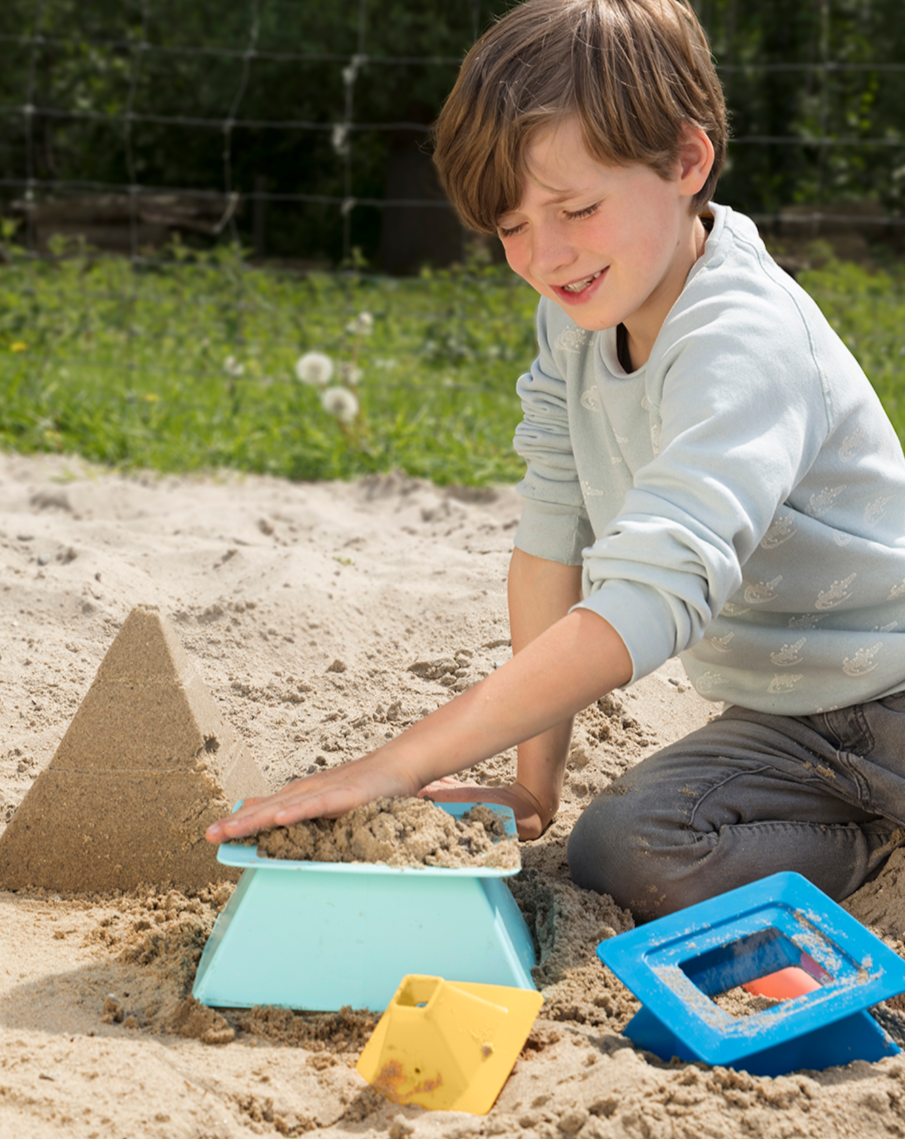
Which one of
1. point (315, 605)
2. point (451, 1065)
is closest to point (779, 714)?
point (451, 1065)

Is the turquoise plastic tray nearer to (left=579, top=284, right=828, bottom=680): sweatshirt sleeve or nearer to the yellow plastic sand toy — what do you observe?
the yellow plastic sand toy

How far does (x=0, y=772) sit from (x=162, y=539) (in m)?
1.14

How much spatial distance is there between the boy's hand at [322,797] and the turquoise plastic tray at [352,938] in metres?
0.03

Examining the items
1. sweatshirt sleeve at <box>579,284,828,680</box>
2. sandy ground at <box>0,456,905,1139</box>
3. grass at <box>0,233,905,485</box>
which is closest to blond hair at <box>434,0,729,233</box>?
sweatshirt sleeve at <box>579,284,828,680</box>

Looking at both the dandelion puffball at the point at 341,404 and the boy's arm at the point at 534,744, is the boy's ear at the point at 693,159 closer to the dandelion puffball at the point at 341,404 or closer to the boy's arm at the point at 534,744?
the boy's arm at the point at 534,744

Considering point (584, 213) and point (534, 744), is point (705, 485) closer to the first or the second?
point (584, 213)

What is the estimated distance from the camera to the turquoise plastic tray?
1.36 meters

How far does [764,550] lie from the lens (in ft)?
5.40

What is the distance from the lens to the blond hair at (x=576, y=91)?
143 centimetres

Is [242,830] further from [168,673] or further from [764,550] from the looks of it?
[764,550]

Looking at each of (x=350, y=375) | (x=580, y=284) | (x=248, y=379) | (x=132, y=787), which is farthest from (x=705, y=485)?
(x=248, y=379)

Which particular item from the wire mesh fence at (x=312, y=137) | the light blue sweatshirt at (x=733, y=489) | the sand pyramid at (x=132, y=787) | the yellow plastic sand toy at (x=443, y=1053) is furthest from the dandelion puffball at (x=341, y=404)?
the yellow plastic sand toy at (x=443, y=1053)

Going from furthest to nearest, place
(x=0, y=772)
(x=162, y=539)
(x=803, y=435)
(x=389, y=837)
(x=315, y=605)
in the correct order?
(x=162, y=539)
(x=315, y=605)
(x=0, y=772)
(x=803, y=435)
(x=389, y=837)

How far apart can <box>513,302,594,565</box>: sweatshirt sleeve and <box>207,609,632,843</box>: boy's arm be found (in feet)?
2.01
